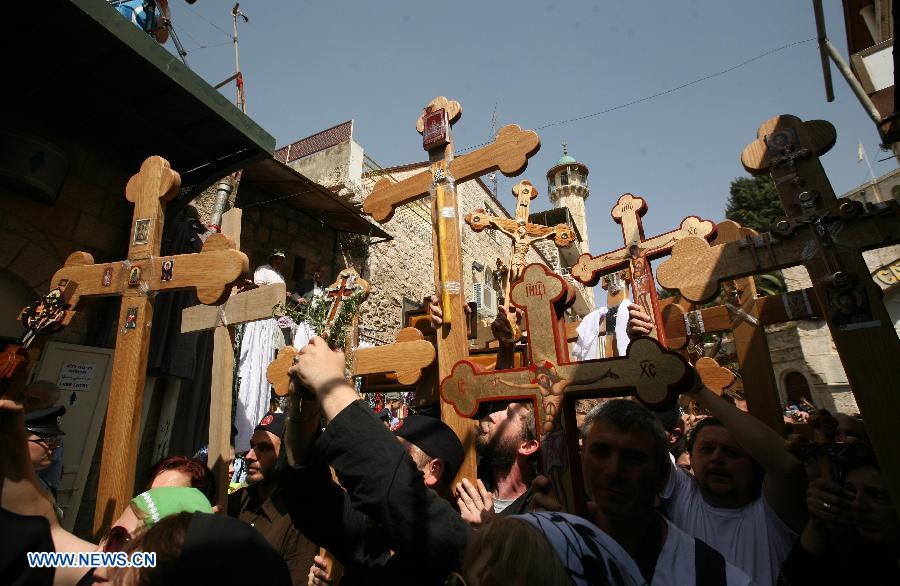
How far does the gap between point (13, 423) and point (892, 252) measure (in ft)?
58.6

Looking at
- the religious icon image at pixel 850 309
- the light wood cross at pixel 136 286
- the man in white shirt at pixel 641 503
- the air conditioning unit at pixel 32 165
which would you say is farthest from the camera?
the air conditioning unit at pixel 32 165

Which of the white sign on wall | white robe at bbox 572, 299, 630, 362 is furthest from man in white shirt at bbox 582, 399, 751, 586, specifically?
the white sign on wall

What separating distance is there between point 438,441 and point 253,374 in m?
3.93

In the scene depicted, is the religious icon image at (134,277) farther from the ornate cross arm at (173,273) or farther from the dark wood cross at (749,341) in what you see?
the dark wood cross at (749,341)

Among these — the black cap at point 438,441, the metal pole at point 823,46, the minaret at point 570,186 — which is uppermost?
the minaret at point 570,186

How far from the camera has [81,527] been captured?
4.33m

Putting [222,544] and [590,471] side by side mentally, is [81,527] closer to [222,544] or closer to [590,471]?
[222,544]

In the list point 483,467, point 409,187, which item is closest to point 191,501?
point 483,467

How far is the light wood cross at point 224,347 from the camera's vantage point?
113 inches

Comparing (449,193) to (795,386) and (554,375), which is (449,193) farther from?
(795,386)

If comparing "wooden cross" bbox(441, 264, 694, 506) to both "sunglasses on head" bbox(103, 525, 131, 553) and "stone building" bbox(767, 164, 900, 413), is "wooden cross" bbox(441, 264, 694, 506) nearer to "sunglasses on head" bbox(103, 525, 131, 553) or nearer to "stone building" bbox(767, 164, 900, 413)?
"sunglasses on head" bbox(103, 525, 131, 553)

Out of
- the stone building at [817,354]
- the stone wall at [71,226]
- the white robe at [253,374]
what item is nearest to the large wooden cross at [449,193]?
the white robe at [253,374]

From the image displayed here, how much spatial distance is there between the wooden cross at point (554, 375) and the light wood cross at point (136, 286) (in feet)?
4.52

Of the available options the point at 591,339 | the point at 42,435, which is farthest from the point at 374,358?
the point at 42,435
